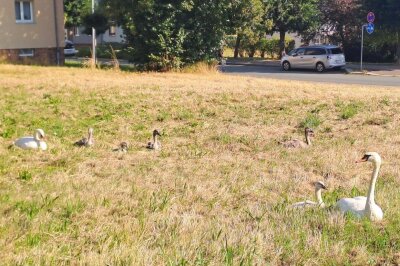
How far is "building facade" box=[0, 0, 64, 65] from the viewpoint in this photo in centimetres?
2969

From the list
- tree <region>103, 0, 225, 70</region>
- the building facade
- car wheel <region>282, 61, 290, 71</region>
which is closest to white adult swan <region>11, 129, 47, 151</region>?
tree <region>103, 0, 225, 70</region>

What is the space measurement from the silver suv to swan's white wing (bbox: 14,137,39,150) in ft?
85.3

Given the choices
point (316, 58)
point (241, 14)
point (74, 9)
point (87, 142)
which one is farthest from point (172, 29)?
point (74, 9)

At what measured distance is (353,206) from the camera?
588 centimetres

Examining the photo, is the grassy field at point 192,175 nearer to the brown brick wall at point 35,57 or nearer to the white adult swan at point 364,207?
the white adult swan at point 364,207

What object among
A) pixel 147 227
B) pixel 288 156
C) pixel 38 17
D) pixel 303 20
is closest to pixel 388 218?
pixel 147 227

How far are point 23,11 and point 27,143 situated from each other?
75.5 ft

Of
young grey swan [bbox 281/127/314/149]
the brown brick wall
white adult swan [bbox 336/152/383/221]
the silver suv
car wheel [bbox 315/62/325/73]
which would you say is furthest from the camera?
car wheel [bbox 315/62/325/73]

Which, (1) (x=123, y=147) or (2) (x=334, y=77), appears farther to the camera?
(2) (x=334, y=77)

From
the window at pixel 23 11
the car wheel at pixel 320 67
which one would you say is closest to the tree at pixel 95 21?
the window at pixel 23 11

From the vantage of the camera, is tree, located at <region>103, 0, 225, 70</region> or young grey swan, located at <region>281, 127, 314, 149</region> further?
tree, located at <region>103, 0, 225, 70</region>

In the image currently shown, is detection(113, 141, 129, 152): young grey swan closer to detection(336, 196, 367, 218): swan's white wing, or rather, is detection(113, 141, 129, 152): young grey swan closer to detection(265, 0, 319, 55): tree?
detection(336, 196, 367, 218): swan's white wing

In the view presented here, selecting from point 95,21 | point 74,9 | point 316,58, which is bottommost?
point 316,58

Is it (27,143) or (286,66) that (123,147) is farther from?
(286,66)
